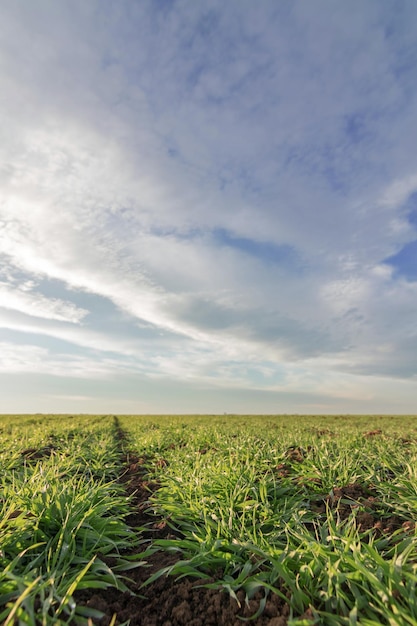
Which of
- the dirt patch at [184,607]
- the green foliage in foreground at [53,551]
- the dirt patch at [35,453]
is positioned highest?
the dirt patch at [35,453]

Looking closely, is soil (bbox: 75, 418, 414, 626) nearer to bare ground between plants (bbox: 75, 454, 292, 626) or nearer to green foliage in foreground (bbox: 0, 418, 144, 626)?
bare ground between plants (bbox: 75, 454, 292, 626)

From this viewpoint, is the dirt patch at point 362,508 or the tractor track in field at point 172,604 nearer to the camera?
the tractor track in field at point 172,604

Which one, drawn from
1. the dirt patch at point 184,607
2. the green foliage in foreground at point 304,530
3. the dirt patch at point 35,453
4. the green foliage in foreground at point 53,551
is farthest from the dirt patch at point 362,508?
the dirt patch at point 35,453

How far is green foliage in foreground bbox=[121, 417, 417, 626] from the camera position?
99.3 inches

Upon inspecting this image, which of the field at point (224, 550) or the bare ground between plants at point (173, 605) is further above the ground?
the field at point (224, 550)

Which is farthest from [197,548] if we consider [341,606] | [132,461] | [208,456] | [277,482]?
[132,461]

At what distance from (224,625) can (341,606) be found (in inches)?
30.1

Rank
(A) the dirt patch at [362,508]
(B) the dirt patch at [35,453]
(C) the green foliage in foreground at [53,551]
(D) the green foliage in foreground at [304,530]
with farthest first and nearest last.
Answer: (B) the dirt patch at [35,453] < (A) the dirt patch at [362,508] < (D) the green foliage in foreground at [304,530] < (C) the green foliage in foreground at [53,551]

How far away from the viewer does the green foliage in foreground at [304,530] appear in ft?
8.28

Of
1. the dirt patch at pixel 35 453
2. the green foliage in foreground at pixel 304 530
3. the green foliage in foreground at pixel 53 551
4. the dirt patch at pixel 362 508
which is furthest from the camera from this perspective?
the dirt patch at pixel 35 453

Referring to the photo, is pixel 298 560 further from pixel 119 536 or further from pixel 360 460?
pixel 360 460

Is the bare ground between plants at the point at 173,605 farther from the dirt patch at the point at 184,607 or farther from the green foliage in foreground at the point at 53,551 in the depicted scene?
the green foliage in foreground at the point at 53,551

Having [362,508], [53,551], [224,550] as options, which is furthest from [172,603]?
[362,508]

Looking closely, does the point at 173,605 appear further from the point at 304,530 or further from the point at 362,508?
the point at 362,508
